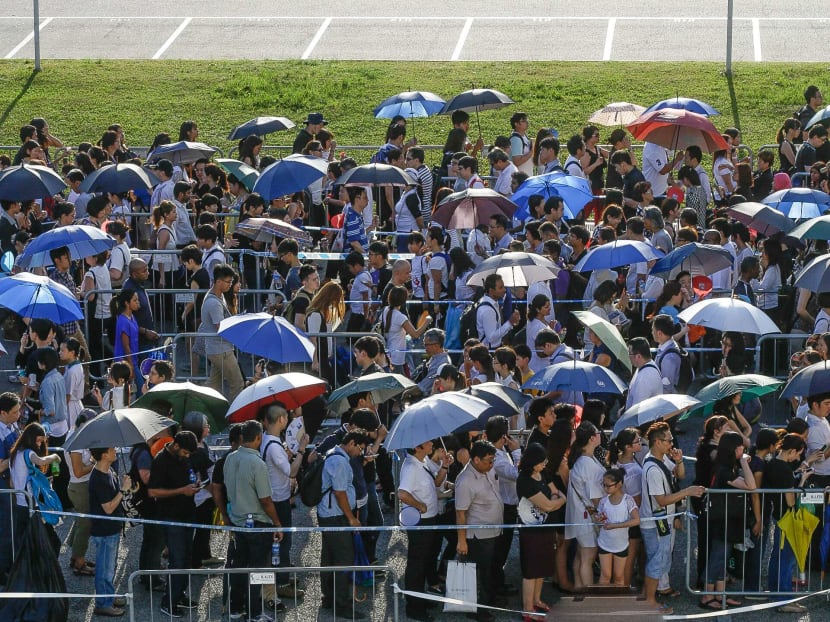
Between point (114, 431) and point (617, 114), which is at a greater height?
point (617, 114)

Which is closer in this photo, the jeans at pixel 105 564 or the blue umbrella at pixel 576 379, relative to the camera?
the jeans at pixel 105 564

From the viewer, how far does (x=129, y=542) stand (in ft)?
49.4

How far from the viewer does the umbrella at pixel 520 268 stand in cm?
1658

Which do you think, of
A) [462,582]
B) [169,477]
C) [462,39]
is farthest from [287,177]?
[462,39]

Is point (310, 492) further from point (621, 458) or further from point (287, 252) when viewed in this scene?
point (287, 252)

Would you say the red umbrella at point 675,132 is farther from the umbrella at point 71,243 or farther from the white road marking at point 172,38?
the white road marking at point 172,38

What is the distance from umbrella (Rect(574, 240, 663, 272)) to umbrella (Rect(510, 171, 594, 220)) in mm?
2524

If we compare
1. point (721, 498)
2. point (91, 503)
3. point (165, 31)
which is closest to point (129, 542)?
point (91, 503)

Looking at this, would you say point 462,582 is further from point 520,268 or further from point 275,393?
point 520,268

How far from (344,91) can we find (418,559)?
1931 cm

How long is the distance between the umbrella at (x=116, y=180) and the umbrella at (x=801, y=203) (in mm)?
7975

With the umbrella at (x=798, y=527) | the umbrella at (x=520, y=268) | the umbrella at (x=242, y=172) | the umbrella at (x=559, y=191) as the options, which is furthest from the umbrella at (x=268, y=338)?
the umbrella at (x=242, y=172)

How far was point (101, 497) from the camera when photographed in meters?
13.4

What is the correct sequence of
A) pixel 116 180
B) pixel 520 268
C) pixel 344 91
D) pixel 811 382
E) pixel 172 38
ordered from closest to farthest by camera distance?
pixel 811 382 < pixel 520 268 < pixel 116 180 < pixel 344 91 < pixel 172 38
